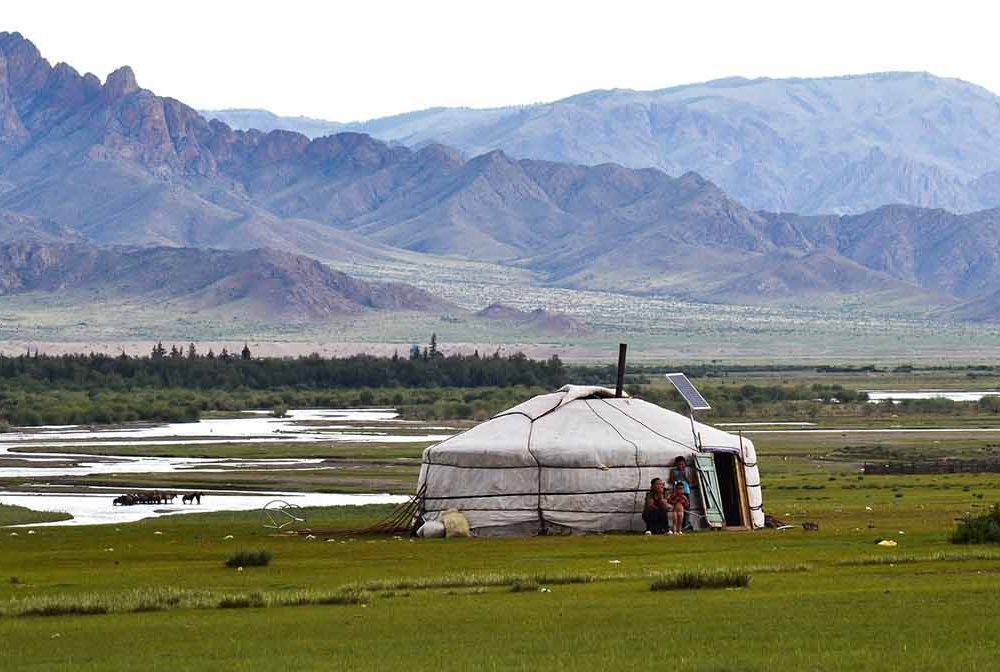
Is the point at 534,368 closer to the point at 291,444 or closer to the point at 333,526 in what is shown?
the point at 291,444

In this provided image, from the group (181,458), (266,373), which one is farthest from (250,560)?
(266,373)

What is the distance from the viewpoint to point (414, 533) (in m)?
33.8

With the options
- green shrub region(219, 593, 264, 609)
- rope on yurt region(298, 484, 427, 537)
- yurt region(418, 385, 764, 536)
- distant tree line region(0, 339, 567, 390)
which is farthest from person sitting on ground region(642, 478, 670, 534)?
distant tree line region(0, 339, 567, 390)

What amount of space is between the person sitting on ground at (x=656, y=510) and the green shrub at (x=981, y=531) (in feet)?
17.5

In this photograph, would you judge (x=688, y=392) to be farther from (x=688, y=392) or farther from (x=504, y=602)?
(x=504, y=602)

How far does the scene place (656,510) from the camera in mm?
32312

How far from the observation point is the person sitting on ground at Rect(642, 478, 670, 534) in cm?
3219

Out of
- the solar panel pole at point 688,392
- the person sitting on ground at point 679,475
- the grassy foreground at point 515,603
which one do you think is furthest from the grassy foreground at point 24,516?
the solar panel pole at point 688,392

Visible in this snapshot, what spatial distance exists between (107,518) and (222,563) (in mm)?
14375

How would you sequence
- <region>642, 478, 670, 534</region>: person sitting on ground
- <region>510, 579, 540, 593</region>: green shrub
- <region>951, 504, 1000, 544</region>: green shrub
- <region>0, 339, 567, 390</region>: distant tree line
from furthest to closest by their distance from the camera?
<region>0, 339, 567, 390</region>: distant tree line
<region>642, 478, 670, 534</region>: person sitting on ground
<region>951, 504, 1000, 544</region>: green shrub
<region>510, 579, 540, 593</region>: green shrub

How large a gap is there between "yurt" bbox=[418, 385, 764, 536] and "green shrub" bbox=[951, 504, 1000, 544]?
5.61 m

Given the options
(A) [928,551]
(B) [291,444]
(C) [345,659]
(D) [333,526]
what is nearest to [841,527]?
(A) [928,551]

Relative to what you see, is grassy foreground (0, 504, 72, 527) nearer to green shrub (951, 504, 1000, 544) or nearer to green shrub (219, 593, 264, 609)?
green shrub (219, 593, 264, 609)

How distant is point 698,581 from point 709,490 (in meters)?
10.4
